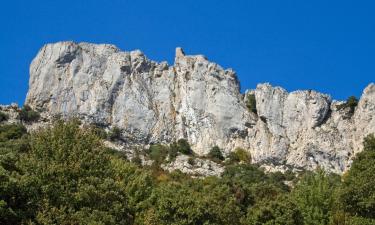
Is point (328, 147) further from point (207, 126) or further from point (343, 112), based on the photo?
point (207, 126)

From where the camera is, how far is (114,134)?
4040 inches

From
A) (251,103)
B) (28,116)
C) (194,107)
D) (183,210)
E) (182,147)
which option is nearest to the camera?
(183,210)

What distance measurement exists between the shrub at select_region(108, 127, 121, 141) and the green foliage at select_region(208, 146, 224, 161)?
1459 cm

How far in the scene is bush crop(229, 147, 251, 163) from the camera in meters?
104

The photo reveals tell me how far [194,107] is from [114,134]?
14.8 meters

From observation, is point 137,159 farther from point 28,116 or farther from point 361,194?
point 361,194

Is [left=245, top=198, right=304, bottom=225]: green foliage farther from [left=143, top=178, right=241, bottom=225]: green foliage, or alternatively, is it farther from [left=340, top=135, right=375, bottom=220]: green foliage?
[left=340, top=135, right=375, bottom=220]: green foliage

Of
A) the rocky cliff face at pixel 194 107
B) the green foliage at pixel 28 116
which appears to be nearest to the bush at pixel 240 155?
the rocky cliff face at pixel 194 107

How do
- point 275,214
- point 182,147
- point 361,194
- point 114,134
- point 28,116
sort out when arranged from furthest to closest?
point 114,134 → point 182,147 → point 28,116 → point 275,214 → point 361,194

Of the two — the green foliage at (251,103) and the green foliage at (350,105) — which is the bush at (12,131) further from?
the green foliage at (350,105)

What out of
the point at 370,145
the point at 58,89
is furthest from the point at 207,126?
the point at 370,145

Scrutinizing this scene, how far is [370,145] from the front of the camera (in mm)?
53781

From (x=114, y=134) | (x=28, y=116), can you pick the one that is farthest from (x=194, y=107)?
(x=28, y=116)

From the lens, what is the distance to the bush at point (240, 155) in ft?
341
